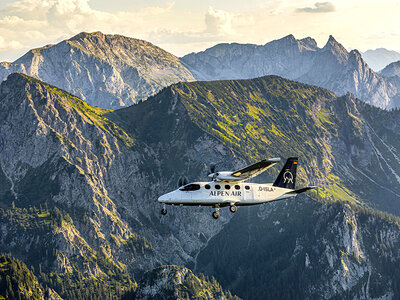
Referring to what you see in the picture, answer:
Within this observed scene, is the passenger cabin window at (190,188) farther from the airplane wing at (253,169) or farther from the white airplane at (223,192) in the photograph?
the airplane wing at (253,169)

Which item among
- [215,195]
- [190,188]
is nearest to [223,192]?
[215,195]

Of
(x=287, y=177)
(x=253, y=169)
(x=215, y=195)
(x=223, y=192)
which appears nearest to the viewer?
(x=253, y=169)

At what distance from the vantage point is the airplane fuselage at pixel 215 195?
10794 centimetres

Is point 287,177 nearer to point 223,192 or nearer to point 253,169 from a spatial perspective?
point 223,192

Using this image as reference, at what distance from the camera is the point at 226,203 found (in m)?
110

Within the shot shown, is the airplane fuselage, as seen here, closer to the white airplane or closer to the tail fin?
the white airplane

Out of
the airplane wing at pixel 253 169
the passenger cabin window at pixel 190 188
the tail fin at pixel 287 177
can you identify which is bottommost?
the tail fin at pixel 287 177

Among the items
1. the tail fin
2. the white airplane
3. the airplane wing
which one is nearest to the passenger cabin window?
the white airplane

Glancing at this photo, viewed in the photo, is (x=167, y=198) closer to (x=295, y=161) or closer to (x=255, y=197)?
(x=255, y=197)

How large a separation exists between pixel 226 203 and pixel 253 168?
12666 mm

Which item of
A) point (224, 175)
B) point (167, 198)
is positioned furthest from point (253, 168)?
point (167, 198)

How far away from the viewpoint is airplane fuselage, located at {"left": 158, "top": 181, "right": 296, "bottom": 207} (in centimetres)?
10794

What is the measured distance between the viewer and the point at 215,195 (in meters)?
109

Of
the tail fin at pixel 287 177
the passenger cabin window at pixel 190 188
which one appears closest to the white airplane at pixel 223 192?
the passenger cabin window at pixel 190 188
